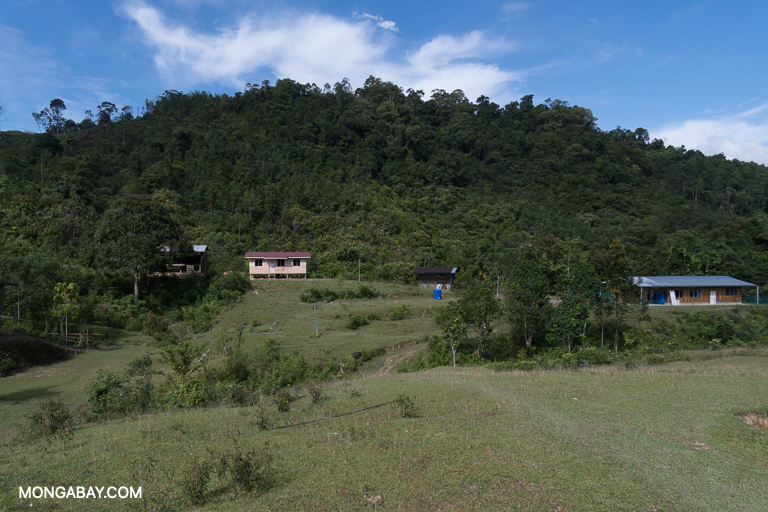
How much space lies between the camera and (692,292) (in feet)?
114

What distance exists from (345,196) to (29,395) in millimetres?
49719

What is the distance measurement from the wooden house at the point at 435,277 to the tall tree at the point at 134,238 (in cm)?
2334

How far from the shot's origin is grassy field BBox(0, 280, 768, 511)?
205 inches

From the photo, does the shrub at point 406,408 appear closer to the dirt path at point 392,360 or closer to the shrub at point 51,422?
the shrub at point 51,422

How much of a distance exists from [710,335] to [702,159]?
311 ft

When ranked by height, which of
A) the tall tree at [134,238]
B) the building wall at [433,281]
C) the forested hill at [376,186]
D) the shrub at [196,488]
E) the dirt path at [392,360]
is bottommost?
the dirt path at [392,360]

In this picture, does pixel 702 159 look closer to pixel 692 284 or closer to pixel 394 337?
pixel 692 284

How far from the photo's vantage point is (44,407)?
961cm

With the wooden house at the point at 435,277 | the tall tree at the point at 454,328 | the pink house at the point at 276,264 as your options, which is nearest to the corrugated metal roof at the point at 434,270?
the wooden house at the point at 435,277

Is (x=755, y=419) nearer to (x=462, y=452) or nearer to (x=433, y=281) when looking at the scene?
(x=462, y=452)

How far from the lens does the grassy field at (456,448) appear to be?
520cm

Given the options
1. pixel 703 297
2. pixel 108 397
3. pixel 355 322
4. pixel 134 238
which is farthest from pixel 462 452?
pixel 703 297

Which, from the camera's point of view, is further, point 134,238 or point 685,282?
point 685,282

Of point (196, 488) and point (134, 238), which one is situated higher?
point (134, 238)
